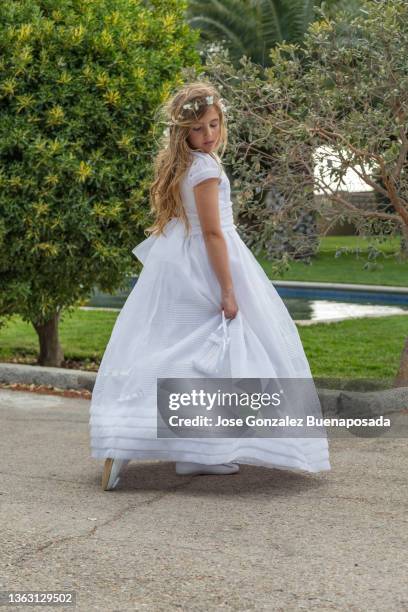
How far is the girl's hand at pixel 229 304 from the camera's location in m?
5.20

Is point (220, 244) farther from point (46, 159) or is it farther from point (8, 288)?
point (8, 288)

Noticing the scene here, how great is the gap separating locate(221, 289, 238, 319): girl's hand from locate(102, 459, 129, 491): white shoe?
33.2 inches

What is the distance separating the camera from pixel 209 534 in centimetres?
443

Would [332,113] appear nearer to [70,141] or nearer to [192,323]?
[70,141]

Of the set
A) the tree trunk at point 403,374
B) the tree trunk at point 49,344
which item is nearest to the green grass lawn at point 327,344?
the tree trunk at point 49,344

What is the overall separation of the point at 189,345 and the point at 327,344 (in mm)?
5633

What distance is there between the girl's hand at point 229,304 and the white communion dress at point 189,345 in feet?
A: 0.13

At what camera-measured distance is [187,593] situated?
146 inches

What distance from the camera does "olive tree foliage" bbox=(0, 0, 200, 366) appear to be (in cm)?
796

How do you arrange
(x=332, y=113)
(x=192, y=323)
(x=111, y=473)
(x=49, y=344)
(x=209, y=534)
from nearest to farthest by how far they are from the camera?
(x=209, y=534) → (x=111, y=473) → (x=192, y=323) → (x=332, y=113) → (x=49, y=344)

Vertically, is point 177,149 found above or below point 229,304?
above

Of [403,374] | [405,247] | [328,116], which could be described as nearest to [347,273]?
[405,247]

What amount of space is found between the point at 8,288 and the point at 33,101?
1423 millimetres

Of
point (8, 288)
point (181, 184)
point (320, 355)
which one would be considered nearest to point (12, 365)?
point (8, 288)
